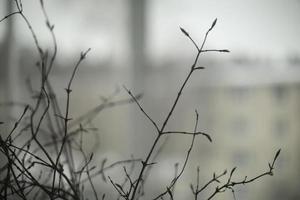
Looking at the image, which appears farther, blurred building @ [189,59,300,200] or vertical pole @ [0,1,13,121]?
vertical pole @ [0,1,13,121]

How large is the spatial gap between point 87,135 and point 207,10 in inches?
24.6

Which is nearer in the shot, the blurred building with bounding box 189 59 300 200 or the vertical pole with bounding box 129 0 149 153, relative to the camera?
the blurred building with bounding box 189 59 300 200

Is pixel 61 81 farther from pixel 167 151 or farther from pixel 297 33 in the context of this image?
pixel 297 33

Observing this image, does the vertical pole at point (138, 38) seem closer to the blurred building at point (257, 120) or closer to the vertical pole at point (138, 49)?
the vertical pole at point (138, 49)

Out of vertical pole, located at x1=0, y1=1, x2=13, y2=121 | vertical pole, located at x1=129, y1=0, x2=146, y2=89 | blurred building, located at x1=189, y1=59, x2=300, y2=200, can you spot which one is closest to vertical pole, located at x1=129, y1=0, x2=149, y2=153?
vertical pole, located at x1=129, y1=0, x2=146, y2=89

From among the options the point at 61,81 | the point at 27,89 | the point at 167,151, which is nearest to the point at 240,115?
the point at 167,151

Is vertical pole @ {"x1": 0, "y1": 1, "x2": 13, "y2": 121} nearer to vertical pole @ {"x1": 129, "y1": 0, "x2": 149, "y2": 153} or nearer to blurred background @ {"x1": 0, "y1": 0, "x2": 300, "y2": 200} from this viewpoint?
blurred background @ {"x1": 0, "y1": 0, "x2": 300, "y2": 200}

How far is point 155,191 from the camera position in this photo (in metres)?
1.25

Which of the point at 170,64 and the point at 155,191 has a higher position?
the point at 170,64

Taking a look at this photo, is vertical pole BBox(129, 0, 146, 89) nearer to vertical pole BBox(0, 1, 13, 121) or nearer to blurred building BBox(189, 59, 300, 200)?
blurred building BBox(189, 59, 300, 200)

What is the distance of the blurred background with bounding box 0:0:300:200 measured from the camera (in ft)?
3.76

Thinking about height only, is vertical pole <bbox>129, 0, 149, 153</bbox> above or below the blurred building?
above

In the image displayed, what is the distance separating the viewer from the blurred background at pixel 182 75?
1146mm

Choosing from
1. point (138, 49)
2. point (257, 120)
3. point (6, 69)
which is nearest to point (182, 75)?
point (138, 49)
